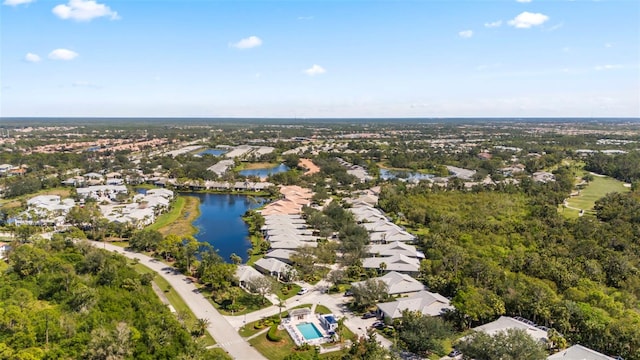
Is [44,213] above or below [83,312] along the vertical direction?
above

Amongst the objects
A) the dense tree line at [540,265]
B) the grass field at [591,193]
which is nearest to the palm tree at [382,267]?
the dense tree line at [540,265]

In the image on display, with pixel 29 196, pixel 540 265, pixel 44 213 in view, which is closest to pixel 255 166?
pixel 29 196

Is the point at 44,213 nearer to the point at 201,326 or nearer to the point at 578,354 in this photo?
the point at 201,326

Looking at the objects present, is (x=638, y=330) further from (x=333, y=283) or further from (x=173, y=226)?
(x=173, y=226)

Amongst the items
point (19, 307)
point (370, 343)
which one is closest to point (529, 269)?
point (370, 343)

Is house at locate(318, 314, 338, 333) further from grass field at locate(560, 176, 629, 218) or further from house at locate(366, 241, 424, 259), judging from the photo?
grass field at locate(560, 176, 629, 218)

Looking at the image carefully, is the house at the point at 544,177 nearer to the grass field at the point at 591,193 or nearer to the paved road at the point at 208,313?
the grass field at the point at 591,193
